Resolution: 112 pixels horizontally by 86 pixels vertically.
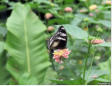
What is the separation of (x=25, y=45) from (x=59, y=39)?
288 millimetres

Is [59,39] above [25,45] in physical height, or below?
below

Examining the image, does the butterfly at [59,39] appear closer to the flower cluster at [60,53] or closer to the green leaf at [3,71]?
the flower cluster at [60,53]

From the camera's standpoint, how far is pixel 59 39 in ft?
4.17

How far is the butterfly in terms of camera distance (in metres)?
1.26

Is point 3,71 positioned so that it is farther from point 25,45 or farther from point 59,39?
point 59,39

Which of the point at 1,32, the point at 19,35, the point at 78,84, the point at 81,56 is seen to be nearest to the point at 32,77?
the point at 19,35

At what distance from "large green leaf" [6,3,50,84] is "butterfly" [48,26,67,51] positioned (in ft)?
0.80

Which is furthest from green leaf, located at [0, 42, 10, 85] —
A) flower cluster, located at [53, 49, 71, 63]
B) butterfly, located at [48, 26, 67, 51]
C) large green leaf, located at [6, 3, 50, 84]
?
flower cluster, located at [53, 49, 71, 63]

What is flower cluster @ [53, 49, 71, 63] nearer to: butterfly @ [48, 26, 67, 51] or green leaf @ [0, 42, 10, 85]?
butterfly @ [48, 26, 67, 51]

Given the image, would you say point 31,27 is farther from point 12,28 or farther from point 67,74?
point 67,74

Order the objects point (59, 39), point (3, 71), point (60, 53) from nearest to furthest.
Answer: point (3, 71) → point (59, 39) → point (60, 53)

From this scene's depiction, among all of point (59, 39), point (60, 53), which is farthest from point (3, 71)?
point (60, 53)

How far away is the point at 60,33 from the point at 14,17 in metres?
0.30

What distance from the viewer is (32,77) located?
97cm
